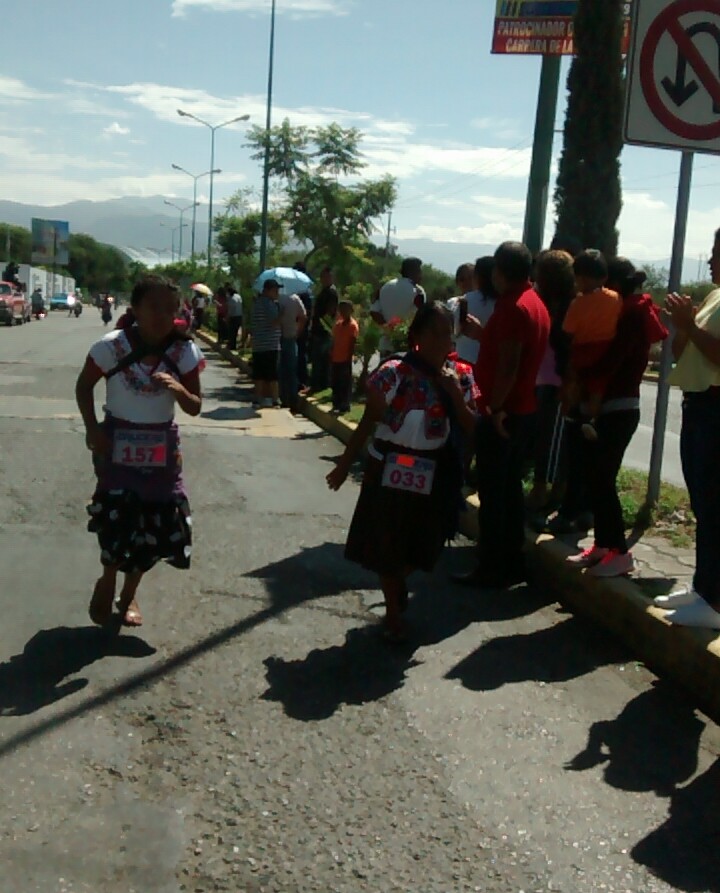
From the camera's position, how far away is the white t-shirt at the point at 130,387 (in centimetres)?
548

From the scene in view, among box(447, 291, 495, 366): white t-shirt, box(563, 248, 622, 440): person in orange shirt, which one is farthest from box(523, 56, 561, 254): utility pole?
box(563, 248, 622, 440): person in orange shirt

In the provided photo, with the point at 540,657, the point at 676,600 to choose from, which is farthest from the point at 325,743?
the point at 676,600

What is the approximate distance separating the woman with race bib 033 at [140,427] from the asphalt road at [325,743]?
466 millimetres

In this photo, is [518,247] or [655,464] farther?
[655,464]

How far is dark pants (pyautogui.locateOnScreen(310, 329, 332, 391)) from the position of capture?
1666cm

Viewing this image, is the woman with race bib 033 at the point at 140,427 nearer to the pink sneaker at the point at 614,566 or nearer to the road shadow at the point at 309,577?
the road shadow at the point at 309,577

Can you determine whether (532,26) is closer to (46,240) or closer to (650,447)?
(650,447)

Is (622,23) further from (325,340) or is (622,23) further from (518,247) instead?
(518,247)

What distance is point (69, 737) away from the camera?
14.4 feet

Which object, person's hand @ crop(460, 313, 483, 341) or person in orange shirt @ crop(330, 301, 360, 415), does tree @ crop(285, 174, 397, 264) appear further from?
person's hand @ crop(460, 313, 483, 341)

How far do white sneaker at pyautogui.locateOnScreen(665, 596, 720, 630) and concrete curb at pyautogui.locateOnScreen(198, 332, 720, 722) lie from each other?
4cm

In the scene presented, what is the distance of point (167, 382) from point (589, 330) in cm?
257

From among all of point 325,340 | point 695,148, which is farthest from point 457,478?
point 325,340

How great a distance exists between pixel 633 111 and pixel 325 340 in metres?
9.82
